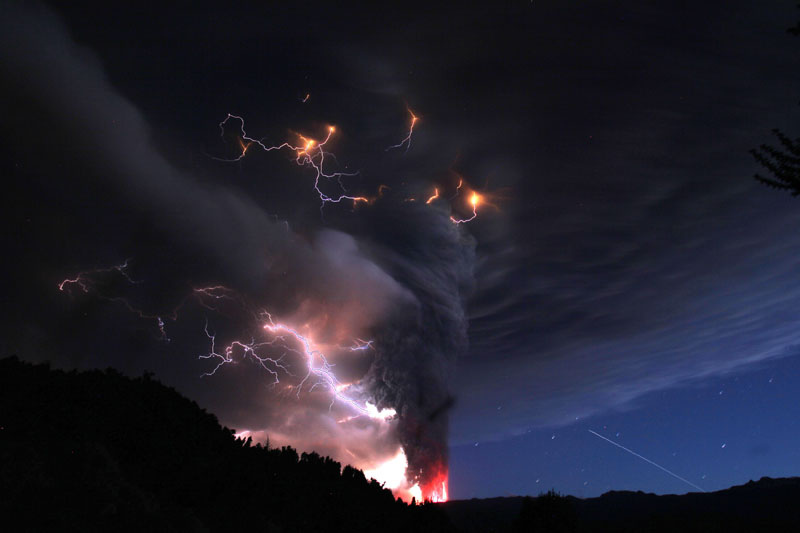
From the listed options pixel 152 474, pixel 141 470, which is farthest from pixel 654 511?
pixel 141 470

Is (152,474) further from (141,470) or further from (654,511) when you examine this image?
(654,511)

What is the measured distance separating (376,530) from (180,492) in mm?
8168

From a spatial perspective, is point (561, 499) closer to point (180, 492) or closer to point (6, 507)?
point (180, 492)

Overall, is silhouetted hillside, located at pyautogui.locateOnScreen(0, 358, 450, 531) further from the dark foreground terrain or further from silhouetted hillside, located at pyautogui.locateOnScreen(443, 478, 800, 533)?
silhouetted hillside, located at pyautogui.locateOnScreen(443, 478, 800, 533)

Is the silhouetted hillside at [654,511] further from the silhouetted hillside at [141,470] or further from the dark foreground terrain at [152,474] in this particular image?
the silhouetted hillside at [141,470]

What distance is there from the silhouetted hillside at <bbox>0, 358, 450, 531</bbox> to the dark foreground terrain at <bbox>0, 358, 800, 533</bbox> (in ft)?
0.11

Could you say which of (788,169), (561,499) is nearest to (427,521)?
(561,499)

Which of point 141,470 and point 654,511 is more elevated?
point 654,511

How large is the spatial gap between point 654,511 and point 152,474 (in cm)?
6982

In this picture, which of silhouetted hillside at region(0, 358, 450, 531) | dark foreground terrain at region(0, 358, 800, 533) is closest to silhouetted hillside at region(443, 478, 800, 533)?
dark foreground terrain at region(0, 358, 800, 533)

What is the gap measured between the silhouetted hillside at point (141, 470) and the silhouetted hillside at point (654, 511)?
6.99m

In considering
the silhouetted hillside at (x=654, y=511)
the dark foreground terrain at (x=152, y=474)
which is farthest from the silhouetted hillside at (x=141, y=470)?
the silhouetted hillside at (x=654, y=511)

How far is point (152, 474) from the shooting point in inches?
532

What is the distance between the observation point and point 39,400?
1282 cm
